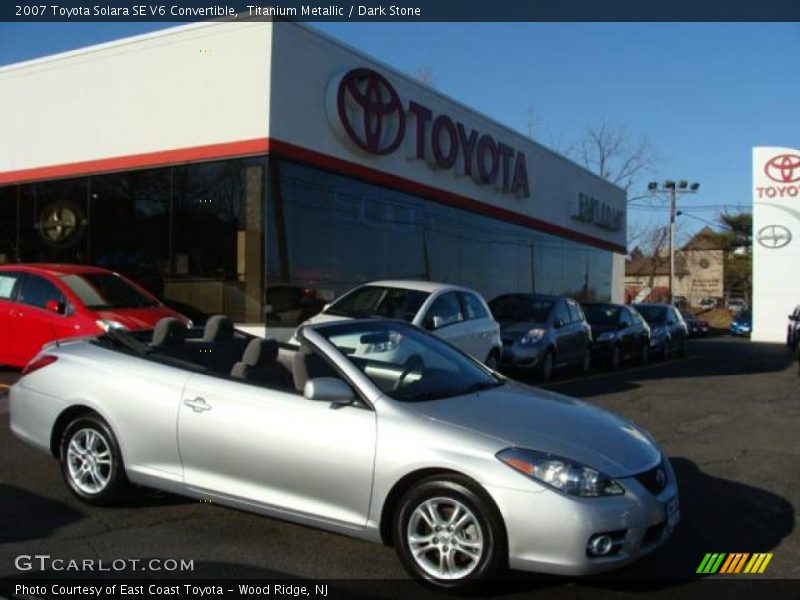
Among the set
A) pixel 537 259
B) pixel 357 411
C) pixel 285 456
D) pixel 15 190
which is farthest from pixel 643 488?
pixel 537 259

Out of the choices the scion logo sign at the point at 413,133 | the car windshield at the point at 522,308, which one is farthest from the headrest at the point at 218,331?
the car windshield at the point at 522,308

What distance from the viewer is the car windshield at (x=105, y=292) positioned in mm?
10602

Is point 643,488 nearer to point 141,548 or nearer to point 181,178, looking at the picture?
point 141,548

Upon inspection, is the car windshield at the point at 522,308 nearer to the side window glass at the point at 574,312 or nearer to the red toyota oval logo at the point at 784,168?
the side window glass at the point at 574,312

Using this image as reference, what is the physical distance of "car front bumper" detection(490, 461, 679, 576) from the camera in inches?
152

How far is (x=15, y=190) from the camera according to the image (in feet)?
53.2

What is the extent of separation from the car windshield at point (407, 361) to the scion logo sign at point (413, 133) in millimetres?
9024

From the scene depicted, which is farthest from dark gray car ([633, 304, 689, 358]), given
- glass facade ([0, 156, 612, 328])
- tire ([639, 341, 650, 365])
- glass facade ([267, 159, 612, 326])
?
glass facade ([0, 156, 612, 328])

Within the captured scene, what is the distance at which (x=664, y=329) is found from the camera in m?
21.2

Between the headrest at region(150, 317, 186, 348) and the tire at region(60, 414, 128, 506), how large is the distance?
2.22 feet

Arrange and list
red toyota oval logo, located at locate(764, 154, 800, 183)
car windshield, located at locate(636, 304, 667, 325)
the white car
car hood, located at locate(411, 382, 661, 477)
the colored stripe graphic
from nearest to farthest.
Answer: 1. car hood, located at locate(411, 382, 661, 477)
2. the colored stripe graphic
3. the white car
4. car windshield, located at locate(636, 304, 667, 325)
5. red toyota oval logo, located at locate(764, 154, 800, 183)

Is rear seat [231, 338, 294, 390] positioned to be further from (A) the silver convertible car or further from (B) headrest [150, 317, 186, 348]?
(B) headrest [150, 317, 186, 348]

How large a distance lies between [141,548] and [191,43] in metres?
10.5

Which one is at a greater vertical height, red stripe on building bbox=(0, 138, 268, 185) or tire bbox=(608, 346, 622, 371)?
red stripe on building bbox=(0, 138, 268, 185)
